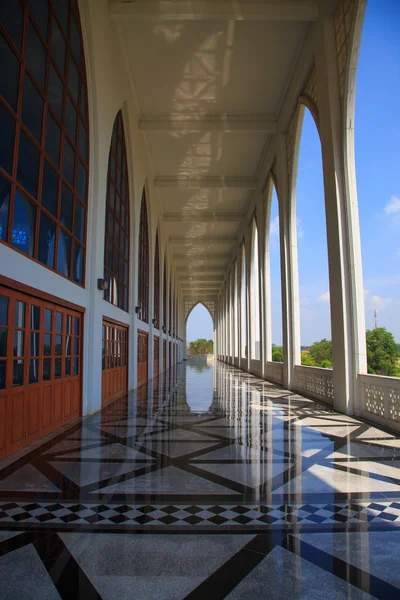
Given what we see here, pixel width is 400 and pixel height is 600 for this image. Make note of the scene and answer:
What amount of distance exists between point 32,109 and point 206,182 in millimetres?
11179

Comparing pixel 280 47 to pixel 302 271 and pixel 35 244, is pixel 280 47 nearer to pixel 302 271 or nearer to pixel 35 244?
pixel 302 271

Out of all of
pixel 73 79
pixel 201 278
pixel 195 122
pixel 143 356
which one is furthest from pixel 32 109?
pixel 201 278

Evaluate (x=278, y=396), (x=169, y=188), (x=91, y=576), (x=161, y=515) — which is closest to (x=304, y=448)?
(x=161, y=515)

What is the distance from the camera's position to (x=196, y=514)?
2961 mm

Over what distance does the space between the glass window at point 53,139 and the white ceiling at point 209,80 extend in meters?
3.35

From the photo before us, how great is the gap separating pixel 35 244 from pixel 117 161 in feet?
17.6

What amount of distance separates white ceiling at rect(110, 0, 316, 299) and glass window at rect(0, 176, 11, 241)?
5245mm

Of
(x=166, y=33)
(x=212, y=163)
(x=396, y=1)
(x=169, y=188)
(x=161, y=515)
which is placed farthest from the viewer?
(x=169, y=188)

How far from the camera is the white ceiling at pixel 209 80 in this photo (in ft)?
26.2

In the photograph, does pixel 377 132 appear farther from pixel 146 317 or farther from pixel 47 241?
pixel 146 317

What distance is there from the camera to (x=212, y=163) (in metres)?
14.9

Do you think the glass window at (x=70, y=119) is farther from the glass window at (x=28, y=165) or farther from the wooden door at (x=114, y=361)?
the wooden door at (x=114, y=361)

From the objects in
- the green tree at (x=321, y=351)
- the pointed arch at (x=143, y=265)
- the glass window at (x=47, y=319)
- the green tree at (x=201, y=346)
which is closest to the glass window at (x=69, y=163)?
the glass window at (x=47, y=319)

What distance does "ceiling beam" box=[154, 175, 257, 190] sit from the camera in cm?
1588
